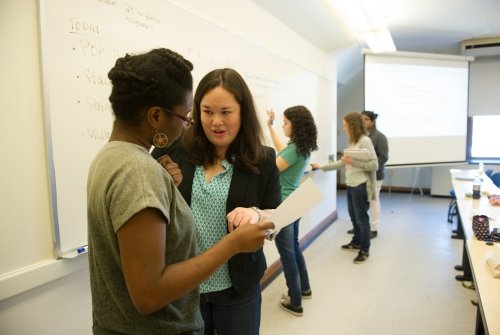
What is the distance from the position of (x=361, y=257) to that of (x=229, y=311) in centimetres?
252

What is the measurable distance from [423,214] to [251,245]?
5027 millimetres

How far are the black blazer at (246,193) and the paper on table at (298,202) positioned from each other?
0.70 ft

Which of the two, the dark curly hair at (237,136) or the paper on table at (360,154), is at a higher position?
the dark curly hair at (237,136)

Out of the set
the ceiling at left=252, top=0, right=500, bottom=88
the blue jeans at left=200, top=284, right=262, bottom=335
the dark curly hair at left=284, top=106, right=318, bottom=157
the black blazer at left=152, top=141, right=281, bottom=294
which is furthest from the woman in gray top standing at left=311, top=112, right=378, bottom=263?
the blue jeans at left=200, top=284, right=262, bottom=335

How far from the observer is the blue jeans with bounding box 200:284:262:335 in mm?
1062

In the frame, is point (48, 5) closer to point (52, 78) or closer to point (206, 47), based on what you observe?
point (52, 78)

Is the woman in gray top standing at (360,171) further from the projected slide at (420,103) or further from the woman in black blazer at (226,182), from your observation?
the woman in black blazer at (226,182)

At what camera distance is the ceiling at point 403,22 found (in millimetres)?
3107

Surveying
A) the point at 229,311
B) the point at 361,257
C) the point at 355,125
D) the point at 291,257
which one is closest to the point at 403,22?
the point at 355,125

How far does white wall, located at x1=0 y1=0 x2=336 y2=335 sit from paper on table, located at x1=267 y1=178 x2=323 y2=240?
2.87 ft

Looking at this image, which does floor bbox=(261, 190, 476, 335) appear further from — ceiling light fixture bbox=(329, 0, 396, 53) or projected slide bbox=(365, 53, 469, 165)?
ceiling light fixture bbox=(329, 0, 396, 53)

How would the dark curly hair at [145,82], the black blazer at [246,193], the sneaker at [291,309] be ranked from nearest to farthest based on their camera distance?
the dark curly hair at [145,82]
the black blazer at [246,193]
the sneaker at [291,309]

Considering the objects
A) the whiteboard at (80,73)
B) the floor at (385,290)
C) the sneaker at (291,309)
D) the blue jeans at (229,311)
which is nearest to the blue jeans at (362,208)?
the floor at (385,290)

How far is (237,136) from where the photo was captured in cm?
112
